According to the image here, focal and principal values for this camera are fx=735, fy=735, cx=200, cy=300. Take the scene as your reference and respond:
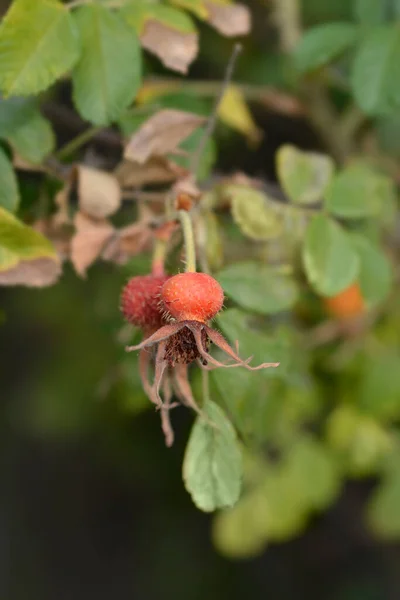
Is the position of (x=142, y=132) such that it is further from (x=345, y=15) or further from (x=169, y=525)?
(x=169, y=525)

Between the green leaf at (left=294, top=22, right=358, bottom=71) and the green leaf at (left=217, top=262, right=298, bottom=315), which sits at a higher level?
the green leaf at (left=294, top=22, right=358, bottom=71)

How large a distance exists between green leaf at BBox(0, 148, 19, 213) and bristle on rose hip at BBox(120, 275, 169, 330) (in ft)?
0.61

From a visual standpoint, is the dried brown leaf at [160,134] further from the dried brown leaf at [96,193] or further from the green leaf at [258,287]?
the green leaf at [258,287]

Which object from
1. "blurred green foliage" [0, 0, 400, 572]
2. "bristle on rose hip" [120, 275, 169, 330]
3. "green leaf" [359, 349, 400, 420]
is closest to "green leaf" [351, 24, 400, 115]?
"blurred green foliage" [0, 0, 400, 572]

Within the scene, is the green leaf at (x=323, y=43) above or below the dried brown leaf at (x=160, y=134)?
below

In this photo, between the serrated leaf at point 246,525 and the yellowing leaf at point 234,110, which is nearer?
the yellowing leaf at point 234,110

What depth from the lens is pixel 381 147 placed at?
1.83 metres

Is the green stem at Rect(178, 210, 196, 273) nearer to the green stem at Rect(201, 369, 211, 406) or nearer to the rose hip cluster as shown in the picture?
the rose hip cluster

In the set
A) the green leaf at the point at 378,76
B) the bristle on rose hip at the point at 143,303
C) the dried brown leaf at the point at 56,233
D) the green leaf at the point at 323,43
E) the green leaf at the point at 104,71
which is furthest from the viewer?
the green leaf at the point at 323,43

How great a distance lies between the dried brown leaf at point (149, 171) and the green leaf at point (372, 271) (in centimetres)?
35

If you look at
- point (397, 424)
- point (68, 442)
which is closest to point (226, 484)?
point (397, 424)

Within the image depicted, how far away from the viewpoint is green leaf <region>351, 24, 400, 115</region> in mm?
1117

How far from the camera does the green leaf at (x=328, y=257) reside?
1035mm

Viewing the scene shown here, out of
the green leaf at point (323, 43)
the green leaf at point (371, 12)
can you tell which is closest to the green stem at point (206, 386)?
the green leaf at point (323, 43)
